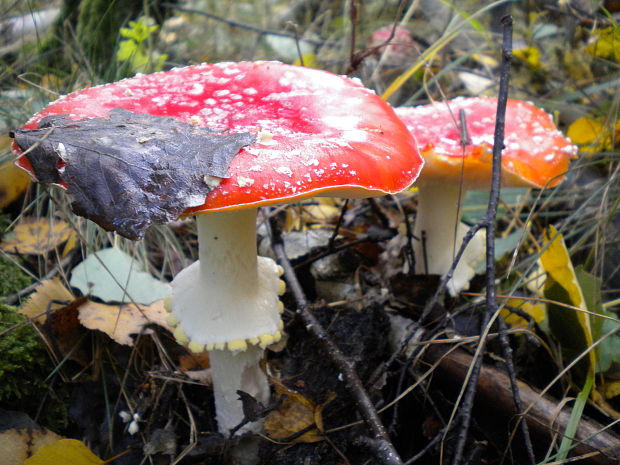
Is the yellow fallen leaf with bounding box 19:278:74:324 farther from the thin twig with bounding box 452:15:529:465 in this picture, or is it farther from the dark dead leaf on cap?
the thin twig with bounding box 452:15:529:465

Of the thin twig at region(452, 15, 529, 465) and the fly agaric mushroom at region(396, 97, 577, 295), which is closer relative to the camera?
the thin twig at region(452, 15, 529, 465)

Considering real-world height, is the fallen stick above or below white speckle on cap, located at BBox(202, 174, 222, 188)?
below

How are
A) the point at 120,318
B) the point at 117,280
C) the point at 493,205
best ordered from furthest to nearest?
the point at 117,280, the point at 120,318, the point at 493,205

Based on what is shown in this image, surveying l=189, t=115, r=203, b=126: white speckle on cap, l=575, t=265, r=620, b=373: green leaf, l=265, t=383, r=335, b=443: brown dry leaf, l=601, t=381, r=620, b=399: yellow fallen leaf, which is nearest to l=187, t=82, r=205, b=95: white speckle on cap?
l=189, t=115, r=203, b=126: white speckle on cap

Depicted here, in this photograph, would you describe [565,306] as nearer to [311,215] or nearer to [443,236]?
[443,236]

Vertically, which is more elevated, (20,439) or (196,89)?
(196,89)

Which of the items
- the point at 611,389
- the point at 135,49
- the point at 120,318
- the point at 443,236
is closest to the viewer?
the point at 611,389

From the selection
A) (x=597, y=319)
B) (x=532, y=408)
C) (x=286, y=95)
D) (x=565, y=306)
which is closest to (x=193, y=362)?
(x=286, y=95)

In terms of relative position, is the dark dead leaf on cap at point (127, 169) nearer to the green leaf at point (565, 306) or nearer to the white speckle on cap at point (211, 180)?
the white speckle on cap at point (211, 180)
